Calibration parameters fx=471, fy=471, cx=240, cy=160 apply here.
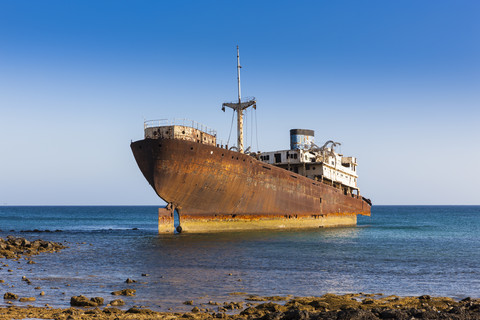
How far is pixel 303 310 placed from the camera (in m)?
9.60

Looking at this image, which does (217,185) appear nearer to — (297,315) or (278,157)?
(278,157)

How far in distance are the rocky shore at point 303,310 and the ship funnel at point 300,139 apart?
118ft

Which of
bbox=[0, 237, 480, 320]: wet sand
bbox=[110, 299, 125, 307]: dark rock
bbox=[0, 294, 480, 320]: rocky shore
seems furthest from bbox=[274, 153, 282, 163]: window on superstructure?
bbox=[110, 299, 125, 307]: dark rock

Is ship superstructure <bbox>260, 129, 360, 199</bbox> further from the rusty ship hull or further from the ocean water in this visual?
the ocean water

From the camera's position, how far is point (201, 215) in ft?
103

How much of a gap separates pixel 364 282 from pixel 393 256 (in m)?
8.08

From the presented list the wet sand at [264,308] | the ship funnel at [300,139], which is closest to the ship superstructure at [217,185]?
the ship funnel at [300,139]

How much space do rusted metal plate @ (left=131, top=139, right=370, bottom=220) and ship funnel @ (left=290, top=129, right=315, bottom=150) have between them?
37.0 ft

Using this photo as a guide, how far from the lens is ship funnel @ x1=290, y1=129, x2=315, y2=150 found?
4809 cm

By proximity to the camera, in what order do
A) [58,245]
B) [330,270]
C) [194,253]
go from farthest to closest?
[58,245]
[194,253]
[330,270]

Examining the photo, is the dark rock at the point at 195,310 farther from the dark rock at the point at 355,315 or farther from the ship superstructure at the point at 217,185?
the ship superstructure at the point at 217,185

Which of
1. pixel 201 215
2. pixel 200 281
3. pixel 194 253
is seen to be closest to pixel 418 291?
pixel 200 281

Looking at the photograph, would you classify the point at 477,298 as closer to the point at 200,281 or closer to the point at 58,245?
the point at 200,281

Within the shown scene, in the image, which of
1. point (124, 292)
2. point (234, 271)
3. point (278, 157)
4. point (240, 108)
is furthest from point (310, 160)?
point (124, 292)
